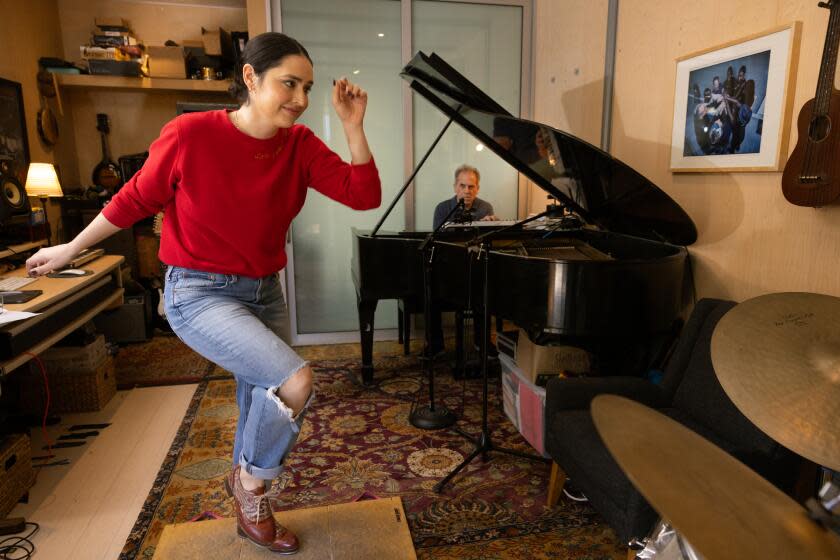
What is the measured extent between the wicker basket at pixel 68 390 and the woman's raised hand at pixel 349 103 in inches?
83.8

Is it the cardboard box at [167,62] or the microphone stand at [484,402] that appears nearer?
the microphone stand at [484,402]

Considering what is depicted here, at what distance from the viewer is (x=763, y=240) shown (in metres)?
2.01

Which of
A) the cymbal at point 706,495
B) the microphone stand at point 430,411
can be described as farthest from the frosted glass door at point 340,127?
the cymbal at point 706,495

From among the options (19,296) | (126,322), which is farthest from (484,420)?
(126,322)

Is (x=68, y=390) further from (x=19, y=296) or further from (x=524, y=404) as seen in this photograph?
(x=524, y=404)

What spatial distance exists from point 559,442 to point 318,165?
4.00 feet

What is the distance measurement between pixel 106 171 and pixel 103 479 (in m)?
3.17

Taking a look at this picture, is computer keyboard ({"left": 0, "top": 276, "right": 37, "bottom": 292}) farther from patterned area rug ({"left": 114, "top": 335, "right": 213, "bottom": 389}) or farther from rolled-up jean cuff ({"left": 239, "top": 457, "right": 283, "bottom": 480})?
rolled-up jean cuff ({"left": 239, "top": 457, "right": 283, "bottom": 480})

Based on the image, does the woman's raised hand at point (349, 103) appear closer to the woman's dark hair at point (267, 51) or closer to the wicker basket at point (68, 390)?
the woman's dark hair at point (267, 51)

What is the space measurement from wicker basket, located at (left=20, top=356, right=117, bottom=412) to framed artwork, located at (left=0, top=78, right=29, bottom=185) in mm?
1381

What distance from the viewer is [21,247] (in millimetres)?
3033

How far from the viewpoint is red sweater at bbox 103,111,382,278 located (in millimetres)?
1471

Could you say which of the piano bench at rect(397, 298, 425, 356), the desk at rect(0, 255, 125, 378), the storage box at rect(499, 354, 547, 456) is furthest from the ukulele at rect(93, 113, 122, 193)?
the storage box at rect(499, 354, 547, 456)

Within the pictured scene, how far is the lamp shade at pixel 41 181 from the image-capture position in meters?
3.36
